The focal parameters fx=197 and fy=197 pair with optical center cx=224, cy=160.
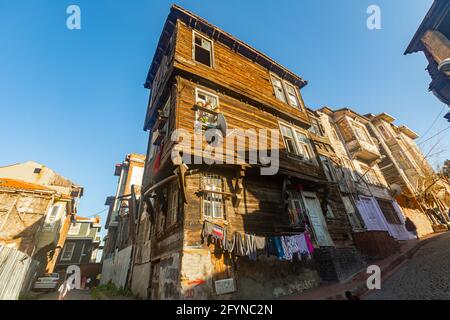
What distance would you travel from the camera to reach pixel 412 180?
24047 millimetres

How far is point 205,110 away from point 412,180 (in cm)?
2841

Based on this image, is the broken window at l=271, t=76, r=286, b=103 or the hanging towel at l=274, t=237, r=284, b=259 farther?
the broken window at l=271, t=76, r=286, b=103

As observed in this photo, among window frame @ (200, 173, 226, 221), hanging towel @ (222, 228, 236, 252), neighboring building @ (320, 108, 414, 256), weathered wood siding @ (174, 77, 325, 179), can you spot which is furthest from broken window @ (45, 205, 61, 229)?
neighboring building @ (320, 108, 414, 256)

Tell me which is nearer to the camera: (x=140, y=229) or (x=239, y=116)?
(x=239, y=116)

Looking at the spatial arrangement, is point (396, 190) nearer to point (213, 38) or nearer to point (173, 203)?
point (213, 38)

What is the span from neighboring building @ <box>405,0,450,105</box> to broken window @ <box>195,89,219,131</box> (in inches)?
353

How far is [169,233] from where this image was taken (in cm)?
765

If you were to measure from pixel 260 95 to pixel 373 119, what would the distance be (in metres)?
24.3

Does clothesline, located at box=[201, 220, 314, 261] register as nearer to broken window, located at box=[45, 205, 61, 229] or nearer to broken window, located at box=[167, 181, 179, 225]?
broken window, located at box=[167, 181, 179, 225]

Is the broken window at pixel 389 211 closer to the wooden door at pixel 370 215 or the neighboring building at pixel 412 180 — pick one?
the wooden door at pixel 370 215

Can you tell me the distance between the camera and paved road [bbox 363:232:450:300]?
220 inches

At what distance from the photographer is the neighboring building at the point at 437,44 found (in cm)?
815
